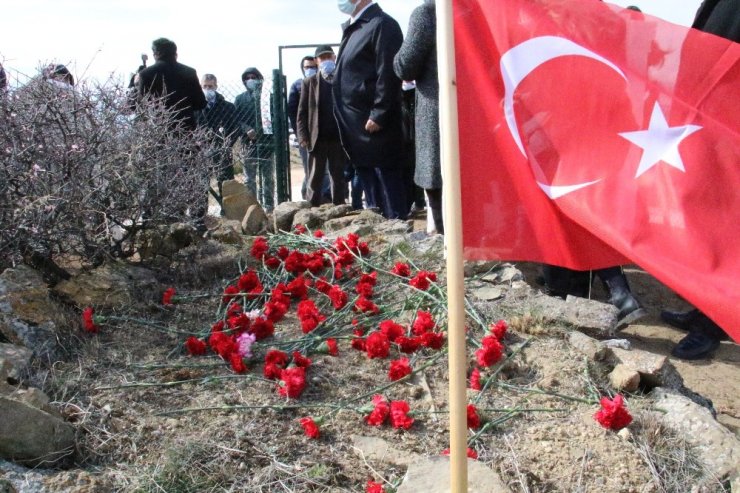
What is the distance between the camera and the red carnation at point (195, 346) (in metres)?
3.22

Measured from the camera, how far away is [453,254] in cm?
200

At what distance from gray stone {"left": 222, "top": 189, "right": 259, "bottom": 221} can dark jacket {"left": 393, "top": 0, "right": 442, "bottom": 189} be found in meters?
2.12

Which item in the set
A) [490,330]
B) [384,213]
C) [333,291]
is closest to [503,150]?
[490,330]

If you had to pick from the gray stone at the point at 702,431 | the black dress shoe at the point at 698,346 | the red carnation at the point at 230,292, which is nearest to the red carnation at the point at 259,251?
the red carnation at the point at 230,292

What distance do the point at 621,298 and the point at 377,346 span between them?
199 cm

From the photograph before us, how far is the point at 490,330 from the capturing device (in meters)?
3.36

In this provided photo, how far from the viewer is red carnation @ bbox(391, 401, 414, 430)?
2715mm

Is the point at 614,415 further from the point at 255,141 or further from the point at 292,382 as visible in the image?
the point at 255,141

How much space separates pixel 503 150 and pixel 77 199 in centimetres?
241

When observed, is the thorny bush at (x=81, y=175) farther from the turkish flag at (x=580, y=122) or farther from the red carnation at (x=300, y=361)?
the turkish flag at (x=580, y=122)

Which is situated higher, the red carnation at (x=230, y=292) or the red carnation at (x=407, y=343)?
the red carnation at (x=230, y=292)

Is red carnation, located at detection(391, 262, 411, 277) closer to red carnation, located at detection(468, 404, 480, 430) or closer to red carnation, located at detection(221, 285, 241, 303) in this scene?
red carnation, located at detection(221, 285, 241, 303)

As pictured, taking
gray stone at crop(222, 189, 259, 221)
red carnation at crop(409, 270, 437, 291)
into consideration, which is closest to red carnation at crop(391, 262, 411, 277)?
red carnation at crop(409, 270, 437, 291)

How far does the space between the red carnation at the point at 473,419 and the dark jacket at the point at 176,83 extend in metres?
4.17
